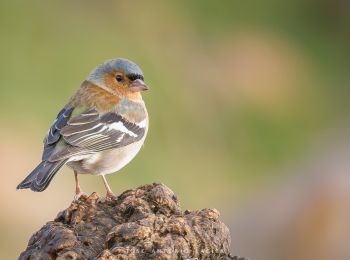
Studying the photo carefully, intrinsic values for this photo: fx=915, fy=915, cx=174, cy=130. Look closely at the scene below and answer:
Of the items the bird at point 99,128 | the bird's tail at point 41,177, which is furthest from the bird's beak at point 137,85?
the bird's tail at point 41,177

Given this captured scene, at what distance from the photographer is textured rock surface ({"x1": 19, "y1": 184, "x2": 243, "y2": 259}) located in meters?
5.11

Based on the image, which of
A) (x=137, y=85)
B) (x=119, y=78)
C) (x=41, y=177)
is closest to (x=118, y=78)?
(x=119, y=78)

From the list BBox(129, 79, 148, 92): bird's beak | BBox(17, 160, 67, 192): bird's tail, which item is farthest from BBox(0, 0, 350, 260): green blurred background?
BBox(17, 160, 67, 192): bird's tail

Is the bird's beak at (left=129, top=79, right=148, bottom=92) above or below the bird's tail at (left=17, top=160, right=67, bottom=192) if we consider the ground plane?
above

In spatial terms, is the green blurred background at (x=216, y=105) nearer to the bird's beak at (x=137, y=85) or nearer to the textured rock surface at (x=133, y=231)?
the bird's beak at (x=137, y=85)

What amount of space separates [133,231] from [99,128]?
3.48 metres

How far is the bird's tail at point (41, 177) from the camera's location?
736 centimetres

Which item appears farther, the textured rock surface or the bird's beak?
the bird's beak

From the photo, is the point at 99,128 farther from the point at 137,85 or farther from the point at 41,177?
the point at 41,177

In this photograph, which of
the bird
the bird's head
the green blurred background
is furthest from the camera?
the green blurred background

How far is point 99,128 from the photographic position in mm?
8539

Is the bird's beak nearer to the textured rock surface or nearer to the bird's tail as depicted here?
the bird's tail

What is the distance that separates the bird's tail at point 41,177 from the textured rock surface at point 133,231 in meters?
1.54

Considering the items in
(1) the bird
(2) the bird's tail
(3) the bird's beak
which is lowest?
(2) the bird's tail
